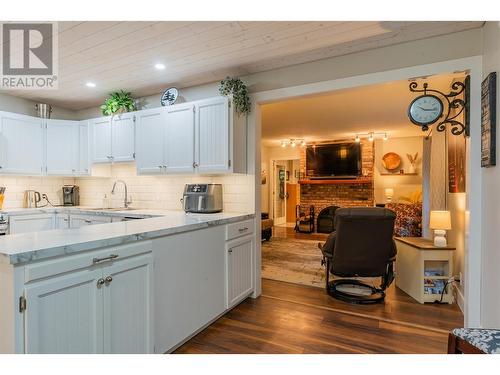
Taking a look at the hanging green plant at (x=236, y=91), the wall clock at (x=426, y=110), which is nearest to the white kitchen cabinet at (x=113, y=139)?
the hanging green plant at (x=236, y=91)

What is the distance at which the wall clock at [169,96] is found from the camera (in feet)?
11.0

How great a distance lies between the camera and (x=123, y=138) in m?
3.62

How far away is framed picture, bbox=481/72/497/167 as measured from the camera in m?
1.85

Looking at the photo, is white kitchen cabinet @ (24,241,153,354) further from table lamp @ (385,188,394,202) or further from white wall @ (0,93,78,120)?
table lamp @ (385,188,394,202)

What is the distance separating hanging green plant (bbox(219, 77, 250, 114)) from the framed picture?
6.44 ft

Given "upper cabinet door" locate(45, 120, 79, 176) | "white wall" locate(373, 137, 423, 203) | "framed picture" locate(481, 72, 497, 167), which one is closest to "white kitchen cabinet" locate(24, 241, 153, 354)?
"framed picture" locate(481, 72, 497, 167)

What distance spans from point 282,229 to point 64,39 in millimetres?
6885

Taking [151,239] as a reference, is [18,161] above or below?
above

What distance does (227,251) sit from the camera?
2.62 metres

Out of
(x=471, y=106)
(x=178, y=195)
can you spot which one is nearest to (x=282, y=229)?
(x=178, y=195)
